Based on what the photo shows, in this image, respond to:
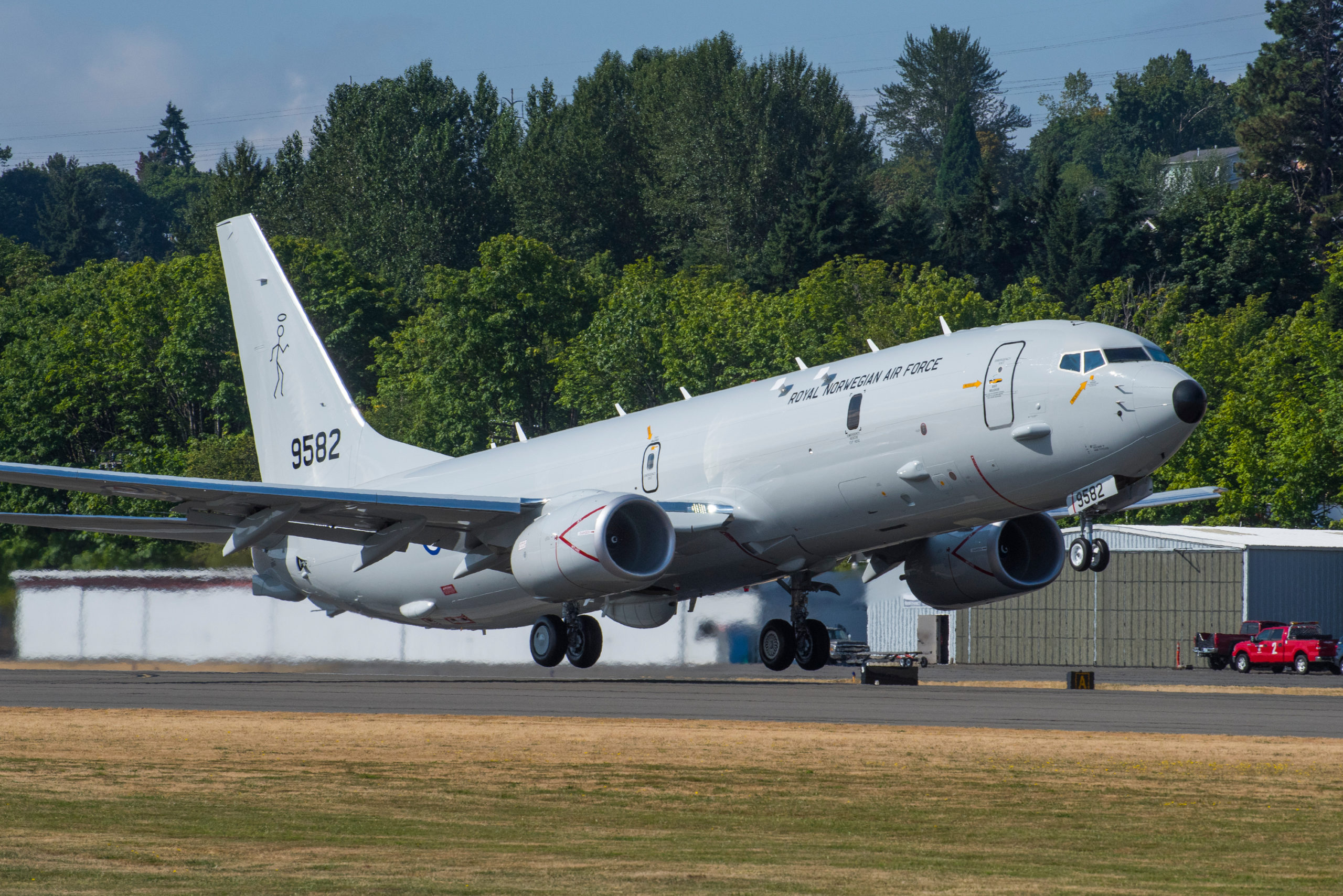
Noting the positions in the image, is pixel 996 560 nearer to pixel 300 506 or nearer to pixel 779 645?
pixel 779 645

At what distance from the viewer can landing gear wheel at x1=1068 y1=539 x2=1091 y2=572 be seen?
26.0 m

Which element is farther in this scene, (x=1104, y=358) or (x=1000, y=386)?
(x=1000, y=386)

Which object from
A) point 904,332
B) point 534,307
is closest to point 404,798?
point 904,332

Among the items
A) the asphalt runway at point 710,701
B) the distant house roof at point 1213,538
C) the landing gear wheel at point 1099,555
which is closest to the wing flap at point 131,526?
the asphalt runway at point 710,701

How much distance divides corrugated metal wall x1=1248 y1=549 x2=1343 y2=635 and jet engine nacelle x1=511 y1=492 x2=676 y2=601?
139ft

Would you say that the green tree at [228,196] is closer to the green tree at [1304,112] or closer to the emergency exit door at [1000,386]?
the green tree at [1304,112]

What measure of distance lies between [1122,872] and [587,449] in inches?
805

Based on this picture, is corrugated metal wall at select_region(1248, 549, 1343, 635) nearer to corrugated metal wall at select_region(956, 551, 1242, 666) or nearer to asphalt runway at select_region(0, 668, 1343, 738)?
corrugated metal wall at select_region(956, 551, 1242, 666)

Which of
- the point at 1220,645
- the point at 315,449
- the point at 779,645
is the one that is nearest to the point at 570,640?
the point at 779,645

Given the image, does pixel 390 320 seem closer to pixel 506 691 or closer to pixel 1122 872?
A: pixel 506 691

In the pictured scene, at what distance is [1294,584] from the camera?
66.9 m

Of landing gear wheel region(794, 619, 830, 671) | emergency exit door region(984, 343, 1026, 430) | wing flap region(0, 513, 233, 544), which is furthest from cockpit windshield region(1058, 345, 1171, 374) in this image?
wing flap region(0, 513, 233, 544)

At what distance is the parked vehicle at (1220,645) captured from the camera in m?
62.9

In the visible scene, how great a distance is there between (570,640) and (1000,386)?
11082mm
